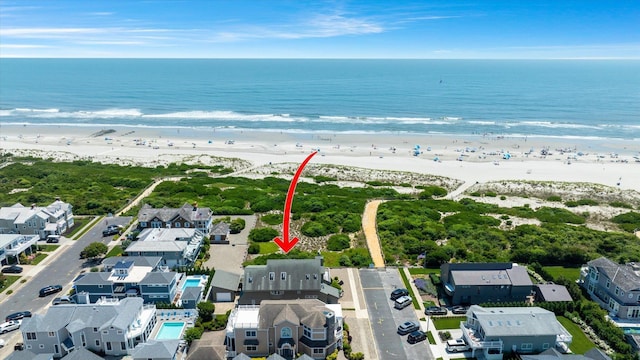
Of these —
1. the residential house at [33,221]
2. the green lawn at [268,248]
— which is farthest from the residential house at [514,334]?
the residential house at [33,221]

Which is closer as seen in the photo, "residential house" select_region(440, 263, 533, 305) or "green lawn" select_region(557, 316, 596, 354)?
"green lawn" select_region(557, 316, 596, 354)

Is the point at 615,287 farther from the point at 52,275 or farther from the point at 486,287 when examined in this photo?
the point at 52,275

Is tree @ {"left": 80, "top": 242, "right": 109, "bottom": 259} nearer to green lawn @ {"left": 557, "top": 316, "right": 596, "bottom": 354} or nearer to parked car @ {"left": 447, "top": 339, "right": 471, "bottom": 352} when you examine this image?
parked car @ {"left": 447, "top": 339, "right": 471, "bottom": 352}

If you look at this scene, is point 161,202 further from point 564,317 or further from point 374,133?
point 374,133

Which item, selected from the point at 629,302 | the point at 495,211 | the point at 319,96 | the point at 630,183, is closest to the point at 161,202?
the point at 495,211

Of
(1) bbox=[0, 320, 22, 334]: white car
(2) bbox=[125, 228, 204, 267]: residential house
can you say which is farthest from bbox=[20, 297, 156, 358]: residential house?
(2) bbox=[125, 228, 204, 267]: residential house

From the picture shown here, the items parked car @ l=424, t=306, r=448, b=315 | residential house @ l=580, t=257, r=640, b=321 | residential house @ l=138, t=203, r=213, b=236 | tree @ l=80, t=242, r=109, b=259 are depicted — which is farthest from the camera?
residential house @ l=138, t=203, r=213, b=236
